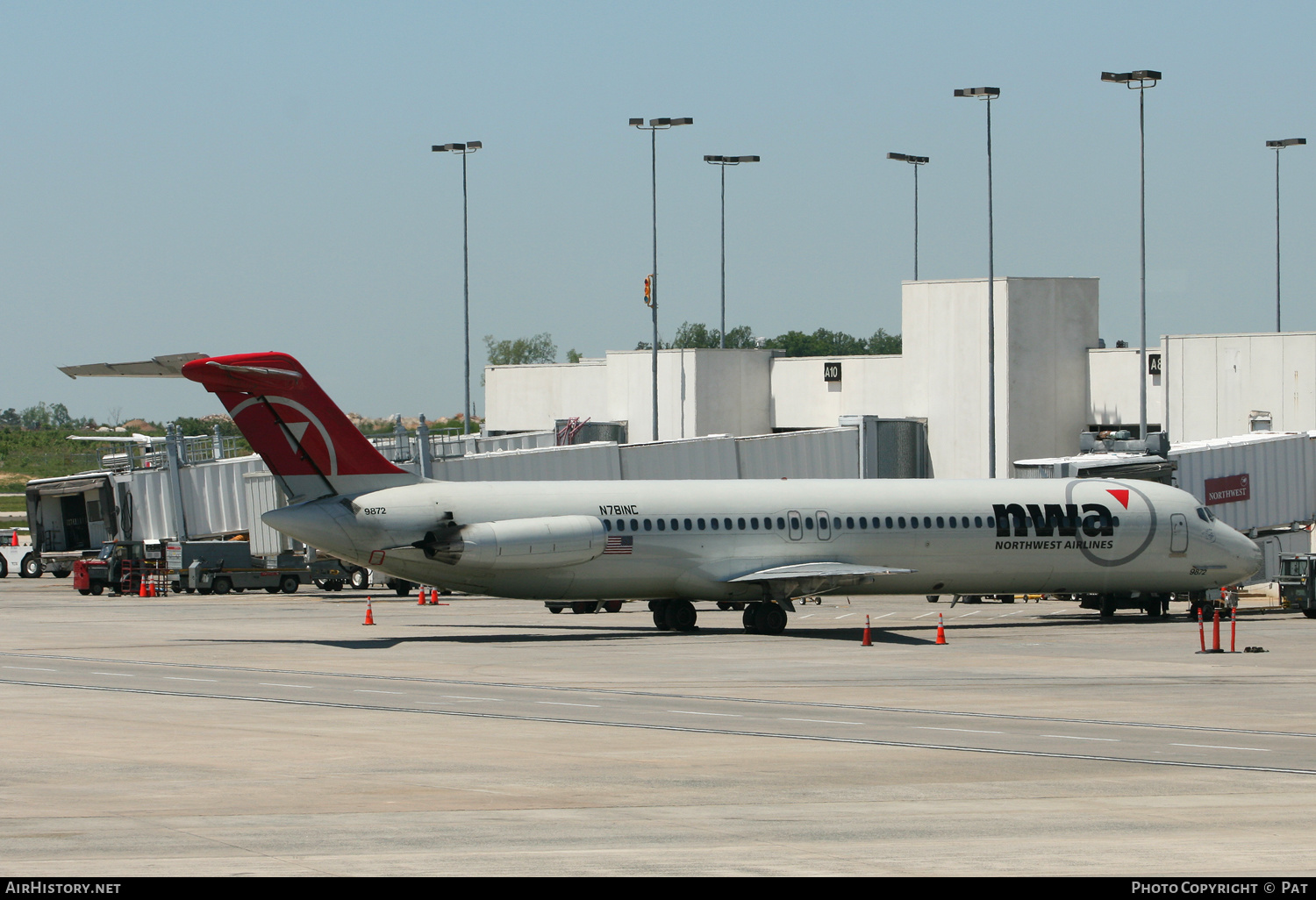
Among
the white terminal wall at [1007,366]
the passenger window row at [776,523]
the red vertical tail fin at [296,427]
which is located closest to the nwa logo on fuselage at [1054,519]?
the passenger window row at [776,523]

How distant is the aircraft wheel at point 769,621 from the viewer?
3769 centimetres

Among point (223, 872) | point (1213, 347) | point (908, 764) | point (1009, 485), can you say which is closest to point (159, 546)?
point (1009, 485)

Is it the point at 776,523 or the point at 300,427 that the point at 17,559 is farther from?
the point at 776,523

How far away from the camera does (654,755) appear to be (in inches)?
733

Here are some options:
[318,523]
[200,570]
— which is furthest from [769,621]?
[200,570]

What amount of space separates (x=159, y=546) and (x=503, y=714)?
43083 millimetres

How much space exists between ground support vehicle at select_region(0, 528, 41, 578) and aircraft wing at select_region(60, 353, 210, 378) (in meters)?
44.1

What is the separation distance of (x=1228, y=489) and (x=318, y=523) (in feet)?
92.8

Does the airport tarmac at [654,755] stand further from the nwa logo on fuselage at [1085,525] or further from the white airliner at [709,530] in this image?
the nwa logo on fuselage at [1085,525]

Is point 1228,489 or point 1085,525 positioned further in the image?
point 1228,489

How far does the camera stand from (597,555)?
3628 centimetres

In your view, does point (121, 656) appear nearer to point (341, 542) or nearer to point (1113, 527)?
point (341, 542)

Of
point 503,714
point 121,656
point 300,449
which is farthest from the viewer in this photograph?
point 300,449

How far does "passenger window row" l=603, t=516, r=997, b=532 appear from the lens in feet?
121
